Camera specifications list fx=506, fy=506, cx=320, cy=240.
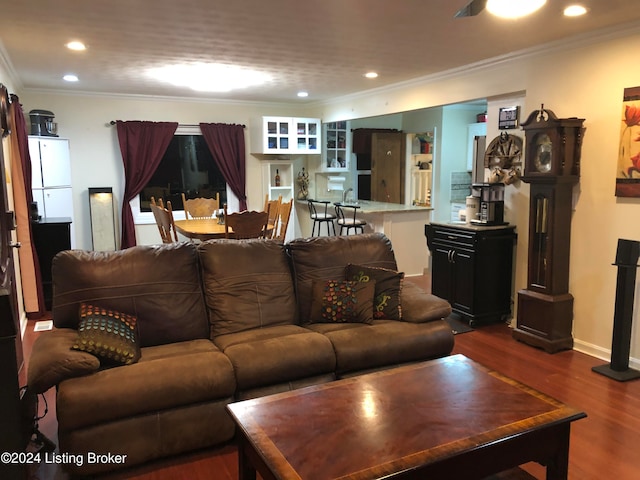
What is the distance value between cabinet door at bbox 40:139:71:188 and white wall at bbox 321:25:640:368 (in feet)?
15.9

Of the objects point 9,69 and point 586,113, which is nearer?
point 586,113

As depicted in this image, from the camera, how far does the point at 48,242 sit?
5.10m

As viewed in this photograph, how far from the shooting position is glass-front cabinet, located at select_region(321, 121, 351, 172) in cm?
813

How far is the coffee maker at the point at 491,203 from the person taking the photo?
454 cm

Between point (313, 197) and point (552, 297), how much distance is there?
501 centimetres

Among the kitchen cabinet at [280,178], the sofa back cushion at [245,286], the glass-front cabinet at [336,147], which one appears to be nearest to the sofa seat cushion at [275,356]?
the sofa back cushion at [245,286]

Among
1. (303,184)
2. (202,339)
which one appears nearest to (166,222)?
(202,339)

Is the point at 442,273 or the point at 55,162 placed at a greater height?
the point at 55,162

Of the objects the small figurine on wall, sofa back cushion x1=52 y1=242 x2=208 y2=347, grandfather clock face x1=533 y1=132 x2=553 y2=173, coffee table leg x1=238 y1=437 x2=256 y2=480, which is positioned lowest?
coffee table leg x1=238 y1=437 x2=256 y2=480

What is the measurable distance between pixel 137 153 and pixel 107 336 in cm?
490

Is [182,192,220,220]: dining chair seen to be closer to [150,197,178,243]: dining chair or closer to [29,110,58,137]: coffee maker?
[150,197,178,243]: dining chair

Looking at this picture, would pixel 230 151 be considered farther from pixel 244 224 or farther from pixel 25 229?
pixel 25 229

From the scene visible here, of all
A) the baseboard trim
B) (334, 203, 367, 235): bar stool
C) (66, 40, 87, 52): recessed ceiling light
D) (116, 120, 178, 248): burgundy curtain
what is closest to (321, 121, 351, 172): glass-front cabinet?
(334, 203, 367, 235): bar stool

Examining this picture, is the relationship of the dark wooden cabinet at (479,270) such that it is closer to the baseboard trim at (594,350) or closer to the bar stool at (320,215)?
the baseboard trim at (594,350)
